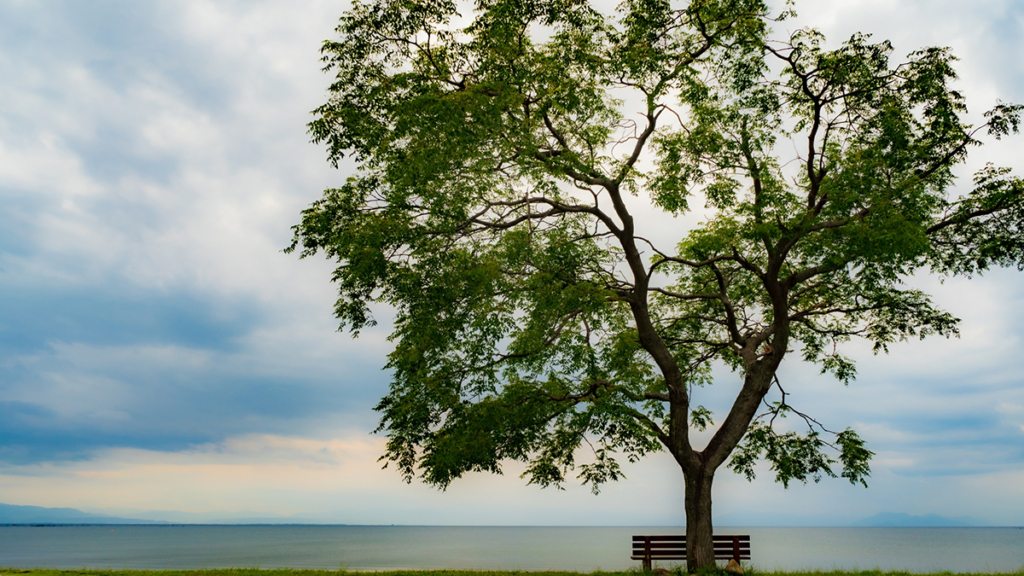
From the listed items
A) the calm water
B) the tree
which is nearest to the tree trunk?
the tree

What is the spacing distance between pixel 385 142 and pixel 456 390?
5750 millimetres

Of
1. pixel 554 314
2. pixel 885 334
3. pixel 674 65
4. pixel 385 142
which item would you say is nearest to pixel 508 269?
pixel 554 314

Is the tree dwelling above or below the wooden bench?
above

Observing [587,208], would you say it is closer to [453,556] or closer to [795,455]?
[795,455]

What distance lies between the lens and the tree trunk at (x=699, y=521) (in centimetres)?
1507

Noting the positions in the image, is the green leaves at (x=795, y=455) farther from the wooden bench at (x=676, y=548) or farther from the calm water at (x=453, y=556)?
the calm water at (x=453, y=556)

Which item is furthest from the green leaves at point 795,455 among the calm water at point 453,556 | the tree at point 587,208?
the calm water at point 453,556

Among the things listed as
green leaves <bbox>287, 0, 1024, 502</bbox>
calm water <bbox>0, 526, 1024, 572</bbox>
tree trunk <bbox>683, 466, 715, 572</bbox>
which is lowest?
calm water <bbox>0, 526, 1024, 572</bbox>

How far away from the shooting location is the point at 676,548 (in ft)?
56.4

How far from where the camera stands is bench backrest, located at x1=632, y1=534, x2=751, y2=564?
16.9 meters

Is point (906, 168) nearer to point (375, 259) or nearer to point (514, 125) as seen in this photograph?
point (514, 125)

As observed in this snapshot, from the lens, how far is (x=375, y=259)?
12.7m

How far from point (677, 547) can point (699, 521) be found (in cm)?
227

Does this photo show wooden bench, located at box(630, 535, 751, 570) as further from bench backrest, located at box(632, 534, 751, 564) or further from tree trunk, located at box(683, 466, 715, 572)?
tree trunk, located at box(683, 466, 715, 572)
